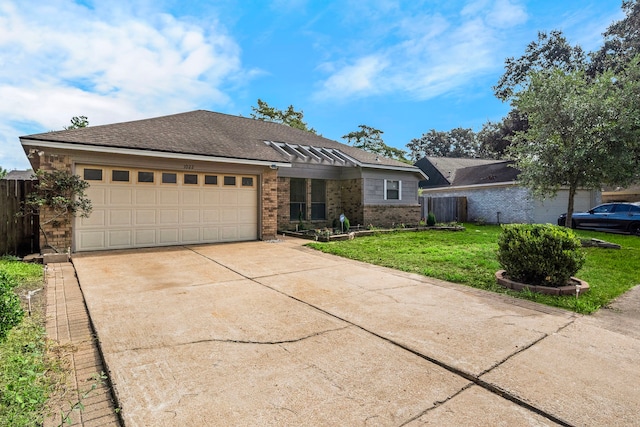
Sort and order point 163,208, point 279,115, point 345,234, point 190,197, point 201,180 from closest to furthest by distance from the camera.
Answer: point 163,208, point 190,197, point 201,180, point 345,234, point 279,115

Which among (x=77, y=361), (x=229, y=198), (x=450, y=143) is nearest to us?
(x=77, y=361)

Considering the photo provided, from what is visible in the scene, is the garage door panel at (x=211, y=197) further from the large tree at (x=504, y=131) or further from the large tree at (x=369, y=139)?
the large tree at (x=369, y=139)

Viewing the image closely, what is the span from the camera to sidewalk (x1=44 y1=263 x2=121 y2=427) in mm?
2129

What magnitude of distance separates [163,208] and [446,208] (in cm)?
1619

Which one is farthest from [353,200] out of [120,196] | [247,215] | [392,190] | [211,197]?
[120,196]

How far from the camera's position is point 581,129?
33.6 ft

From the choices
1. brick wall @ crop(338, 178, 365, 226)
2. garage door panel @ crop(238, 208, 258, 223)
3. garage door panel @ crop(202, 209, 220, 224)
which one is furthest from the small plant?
brick wall @ crop(338, 178, 365, 226)

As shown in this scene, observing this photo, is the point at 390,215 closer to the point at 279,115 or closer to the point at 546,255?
the point at 546,255

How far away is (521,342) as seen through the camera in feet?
11.1

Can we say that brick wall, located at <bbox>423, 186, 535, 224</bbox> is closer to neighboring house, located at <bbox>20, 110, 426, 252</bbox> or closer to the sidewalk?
neighboring house, located at <bbox>20, 110, 426, 252</bbox>

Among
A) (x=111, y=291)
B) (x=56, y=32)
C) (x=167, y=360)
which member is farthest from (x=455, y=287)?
(x=56, y=32)

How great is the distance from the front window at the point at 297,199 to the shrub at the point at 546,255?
373 inches

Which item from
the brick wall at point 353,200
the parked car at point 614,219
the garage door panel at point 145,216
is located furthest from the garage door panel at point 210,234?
the parked car at point 614,219

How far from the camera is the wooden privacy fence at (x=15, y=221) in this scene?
7.66 meters
